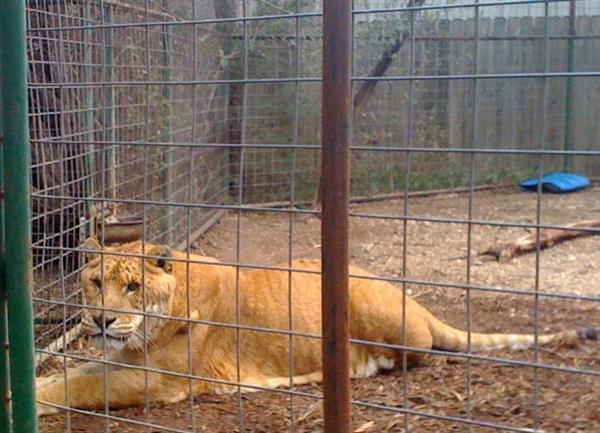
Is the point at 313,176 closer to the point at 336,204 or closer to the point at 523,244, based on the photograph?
the point at 523,244

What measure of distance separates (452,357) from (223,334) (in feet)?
4.94

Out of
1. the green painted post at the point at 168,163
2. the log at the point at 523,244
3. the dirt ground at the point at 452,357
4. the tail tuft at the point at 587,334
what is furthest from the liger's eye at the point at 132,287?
the log at the point at 523,244

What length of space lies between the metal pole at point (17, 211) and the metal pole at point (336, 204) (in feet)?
3.66

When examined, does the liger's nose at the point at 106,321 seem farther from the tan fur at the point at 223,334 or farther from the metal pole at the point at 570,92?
the metal pole at the point at 570,92

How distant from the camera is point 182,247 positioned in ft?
28.7

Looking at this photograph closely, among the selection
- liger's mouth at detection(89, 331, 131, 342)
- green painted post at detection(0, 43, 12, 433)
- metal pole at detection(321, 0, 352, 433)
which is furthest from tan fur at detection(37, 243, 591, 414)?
metal pole at detection(321, 0, 352, 433)

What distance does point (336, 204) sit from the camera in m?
2.67

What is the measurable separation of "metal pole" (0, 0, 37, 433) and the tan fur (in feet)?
4.88

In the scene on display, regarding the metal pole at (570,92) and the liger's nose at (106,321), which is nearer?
the liger's nose at (106,321)

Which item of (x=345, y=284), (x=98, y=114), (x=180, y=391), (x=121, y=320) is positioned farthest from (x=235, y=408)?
(x=98, y=114)

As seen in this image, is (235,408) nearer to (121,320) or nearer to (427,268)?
(121,320)

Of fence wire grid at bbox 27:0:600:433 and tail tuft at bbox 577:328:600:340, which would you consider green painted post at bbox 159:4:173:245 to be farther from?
tail tuft at bbox 577:328:600:340

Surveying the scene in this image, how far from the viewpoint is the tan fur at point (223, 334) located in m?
4.74

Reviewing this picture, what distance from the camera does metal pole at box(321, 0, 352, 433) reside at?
2.63m
